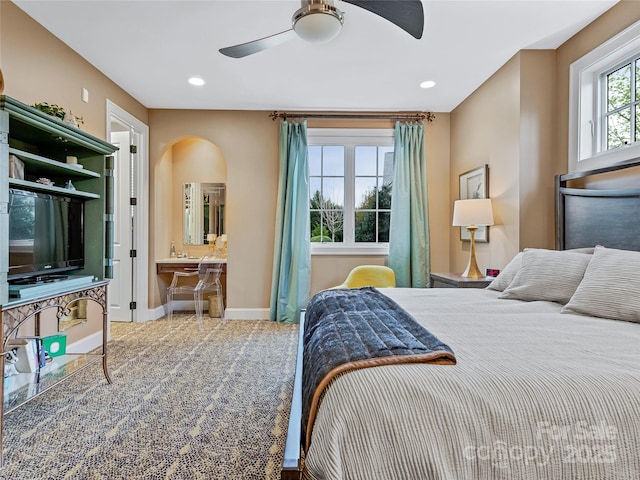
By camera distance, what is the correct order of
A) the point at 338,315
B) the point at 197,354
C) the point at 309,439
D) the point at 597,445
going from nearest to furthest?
the point at 597,445 → the point at 309,439 → the point at 338,315 → the point at 197,354

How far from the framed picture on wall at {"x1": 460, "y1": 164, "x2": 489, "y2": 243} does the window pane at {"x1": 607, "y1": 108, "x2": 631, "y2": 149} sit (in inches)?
41.3

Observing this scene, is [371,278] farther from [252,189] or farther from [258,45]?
[258,45]

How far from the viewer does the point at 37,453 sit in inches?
70.3

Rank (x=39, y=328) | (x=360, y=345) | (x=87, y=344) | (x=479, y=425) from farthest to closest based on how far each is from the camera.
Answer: (x=87, y=344) → (x=39, y=328) → (x=360, y=345) → (x=479, y=425)

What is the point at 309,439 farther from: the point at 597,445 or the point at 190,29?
the point at 190,29

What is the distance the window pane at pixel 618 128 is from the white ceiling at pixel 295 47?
72 cm

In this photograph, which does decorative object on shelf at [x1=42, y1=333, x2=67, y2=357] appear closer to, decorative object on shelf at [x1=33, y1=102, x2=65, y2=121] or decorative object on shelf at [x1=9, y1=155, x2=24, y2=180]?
decorative object on shelf at [x1=9, y1=155, x2=24, y2=180]

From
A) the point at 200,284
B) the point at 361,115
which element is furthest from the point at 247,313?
the point at 361,115

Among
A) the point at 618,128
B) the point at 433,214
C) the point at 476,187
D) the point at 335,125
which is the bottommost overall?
the point at 433,214

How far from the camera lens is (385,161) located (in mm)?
4617

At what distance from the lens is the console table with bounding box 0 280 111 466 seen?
6.08 ft

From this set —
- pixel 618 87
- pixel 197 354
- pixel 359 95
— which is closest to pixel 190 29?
pixel 359 95

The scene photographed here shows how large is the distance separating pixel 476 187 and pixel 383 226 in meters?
1.23

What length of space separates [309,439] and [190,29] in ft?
9.51
